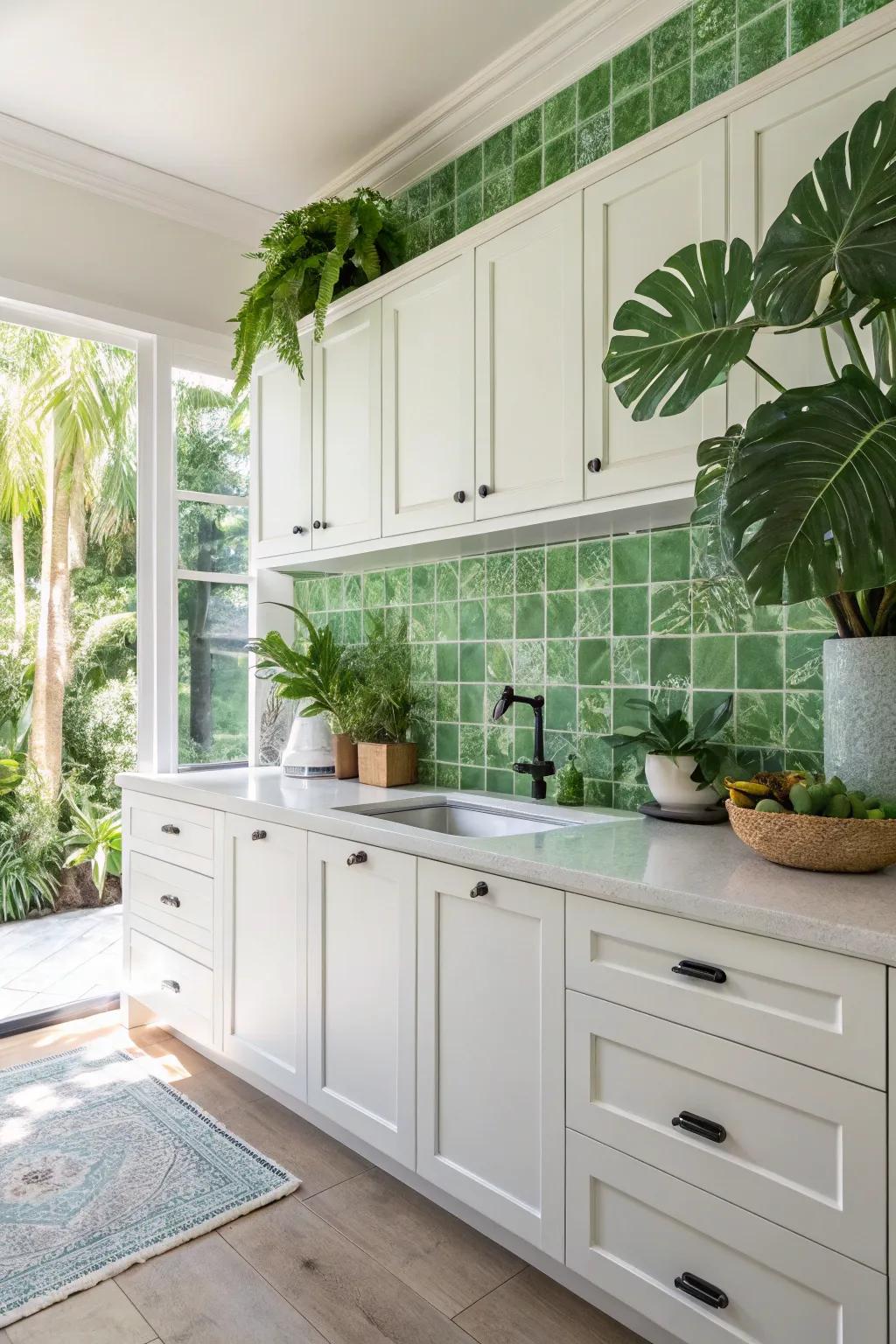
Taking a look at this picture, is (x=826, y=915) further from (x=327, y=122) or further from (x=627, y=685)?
(x=327, y=122)

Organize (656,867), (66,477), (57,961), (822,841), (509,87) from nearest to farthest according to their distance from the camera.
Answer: (822,841) < (656,867) < (509,87) < (57,961) < (66,477)

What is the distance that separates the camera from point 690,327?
152 cm

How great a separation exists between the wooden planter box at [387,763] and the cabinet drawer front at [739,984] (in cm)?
123

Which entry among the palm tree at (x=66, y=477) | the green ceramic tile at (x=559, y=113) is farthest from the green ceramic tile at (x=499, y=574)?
the palm tree at (x=66, y=477)

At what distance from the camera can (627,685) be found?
218 cm

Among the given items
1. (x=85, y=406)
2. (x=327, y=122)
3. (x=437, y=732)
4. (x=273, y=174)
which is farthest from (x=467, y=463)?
(x=85, y=406)

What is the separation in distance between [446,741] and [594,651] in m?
0.64

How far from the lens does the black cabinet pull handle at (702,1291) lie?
1269 mm

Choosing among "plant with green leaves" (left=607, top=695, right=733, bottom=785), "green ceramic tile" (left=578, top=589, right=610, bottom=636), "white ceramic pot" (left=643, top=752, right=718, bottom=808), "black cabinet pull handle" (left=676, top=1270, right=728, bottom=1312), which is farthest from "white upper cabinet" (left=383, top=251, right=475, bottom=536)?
"black cabinet pull handle" (left=676, top=1270, right=728, bottom=1312)

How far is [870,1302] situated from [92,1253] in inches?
57.5

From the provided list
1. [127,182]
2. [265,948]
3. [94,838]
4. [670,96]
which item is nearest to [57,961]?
[94,838]

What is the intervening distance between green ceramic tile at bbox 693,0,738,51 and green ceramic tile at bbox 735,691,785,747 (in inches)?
57.9

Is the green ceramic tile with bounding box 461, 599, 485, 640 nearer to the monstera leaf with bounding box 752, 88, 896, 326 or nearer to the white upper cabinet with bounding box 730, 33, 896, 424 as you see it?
the white upper cabinet with bounding box 730, 33, 896, 424

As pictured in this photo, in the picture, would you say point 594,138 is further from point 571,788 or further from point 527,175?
point 571,788
